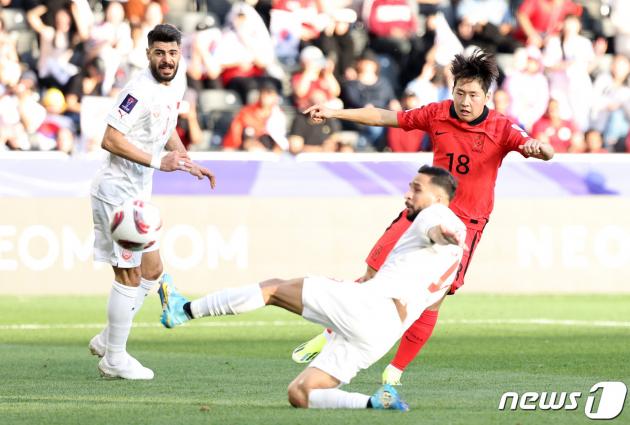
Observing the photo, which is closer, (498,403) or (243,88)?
(498,403)

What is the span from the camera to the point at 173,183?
16609 millimetres

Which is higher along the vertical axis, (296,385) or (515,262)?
(296,385)

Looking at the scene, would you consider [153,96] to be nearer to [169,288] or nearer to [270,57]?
[169,288]

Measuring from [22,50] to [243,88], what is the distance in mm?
3173

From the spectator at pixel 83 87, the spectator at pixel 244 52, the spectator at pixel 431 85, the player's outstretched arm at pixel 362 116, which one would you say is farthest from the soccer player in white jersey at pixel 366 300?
the spectator at pixel 244 52

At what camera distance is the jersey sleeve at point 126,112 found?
29.9 feet

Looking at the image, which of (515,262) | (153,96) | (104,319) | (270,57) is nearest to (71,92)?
(270,57)

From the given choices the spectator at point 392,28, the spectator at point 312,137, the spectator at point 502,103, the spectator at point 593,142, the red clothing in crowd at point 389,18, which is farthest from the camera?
the red clothing in crowd at point 389,18

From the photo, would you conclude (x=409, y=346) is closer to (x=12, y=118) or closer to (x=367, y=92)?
(x=12, y=118)

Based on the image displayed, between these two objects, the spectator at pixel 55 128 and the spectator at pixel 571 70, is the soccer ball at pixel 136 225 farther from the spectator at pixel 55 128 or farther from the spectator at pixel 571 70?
the spectator at pixel 571 70

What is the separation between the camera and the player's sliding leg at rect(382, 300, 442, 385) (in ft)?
28.9

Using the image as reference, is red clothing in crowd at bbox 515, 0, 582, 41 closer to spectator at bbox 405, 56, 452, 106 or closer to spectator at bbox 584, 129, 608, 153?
spectator at bbox 405, 56, 452, 106

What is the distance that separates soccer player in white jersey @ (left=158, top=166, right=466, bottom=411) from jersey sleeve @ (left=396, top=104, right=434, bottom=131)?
1808 mm

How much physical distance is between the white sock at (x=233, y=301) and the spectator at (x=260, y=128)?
10134 millimetres
